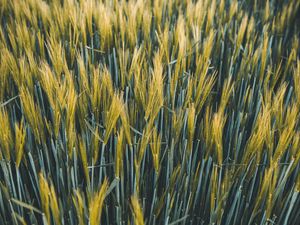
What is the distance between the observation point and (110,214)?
0.79 m

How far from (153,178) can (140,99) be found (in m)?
0.16

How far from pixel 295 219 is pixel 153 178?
0.29m

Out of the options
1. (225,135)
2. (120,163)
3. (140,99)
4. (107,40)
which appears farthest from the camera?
(107,40)

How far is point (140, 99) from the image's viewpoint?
0.81 meters

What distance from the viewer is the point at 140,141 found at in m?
0.83

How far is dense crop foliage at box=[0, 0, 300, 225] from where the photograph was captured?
2.25ft

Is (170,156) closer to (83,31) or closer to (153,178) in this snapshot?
(153,178)

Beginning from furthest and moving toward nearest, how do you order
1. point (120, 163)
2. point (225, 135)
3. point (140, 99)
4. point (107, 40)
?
point (107, 40) < point (225, 135) < point (140, 99) < point (120, 163)

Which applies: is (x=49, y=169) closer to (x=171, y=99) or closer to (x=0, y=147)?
(x=0, y=147)

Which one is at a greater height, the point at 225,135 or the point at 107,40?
the point at 107,40

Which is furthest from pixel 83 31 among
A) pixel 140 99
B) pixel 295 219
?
pixel 295 219

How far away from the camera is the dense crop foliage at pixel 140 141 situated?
69 cm

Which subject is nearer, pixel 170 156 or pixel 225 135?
pixel 170 156

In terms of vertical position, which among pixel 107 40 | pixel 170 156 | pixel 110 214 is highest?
pixel 107 40
